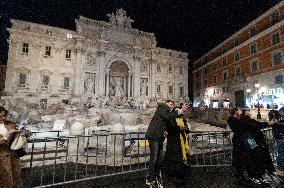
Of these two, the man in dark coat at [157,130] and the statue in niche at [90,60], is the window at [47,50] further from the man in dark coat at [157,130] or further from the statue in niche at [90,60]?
the man in dark coat at [157,130]

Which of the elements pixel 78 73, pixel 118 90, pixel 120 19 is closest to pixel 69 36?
pixel 78 73

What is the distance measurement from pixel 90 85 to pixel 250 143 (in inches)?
1162

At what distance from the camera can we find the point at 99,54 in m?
33.2

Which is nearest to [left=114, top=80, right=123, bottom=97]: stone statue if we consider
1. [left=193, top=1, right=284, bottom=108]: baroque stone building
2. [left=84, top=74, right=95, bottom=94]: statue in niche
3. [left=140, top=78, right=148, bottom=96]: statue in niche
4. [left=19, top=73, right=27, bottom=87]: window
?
[left=140, top=78, right=148, bottom=96]: statue in niche

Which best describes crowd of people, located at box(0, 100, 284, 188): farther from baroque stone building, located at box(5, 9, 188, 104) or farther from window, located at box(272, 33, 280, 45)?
baroque stone building, located at box(5, 9, 188, 104)

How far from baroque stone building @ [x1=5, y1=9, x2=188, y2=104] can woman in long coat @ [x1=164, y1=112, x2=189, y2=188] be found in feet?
90.2

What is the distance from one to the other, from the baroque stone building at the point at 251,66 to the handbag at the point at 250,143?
66.6 feet

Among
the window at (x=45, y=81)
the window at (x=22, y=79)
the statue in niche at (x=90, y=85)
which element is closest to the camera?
the window at (x=22, y=79)

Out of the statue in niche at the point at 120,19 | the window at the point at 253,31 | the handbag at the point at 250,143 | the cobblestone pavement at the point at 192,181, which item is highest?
the statue in niche at the point at 120,19

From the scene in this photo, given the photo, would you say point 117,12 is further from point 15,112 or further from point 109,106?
point 15,112

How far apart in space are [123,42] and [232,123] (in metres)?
31.7

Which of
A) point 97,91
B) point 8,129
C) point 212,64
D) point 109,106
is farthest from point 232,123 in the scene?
point 212,64

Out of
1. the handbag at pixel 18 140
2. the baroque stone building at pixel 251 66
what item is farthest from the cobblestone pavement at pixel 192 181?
the baroque stone building at pixel 251 66

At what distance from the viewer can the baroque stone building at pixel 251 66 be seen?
25.6m
